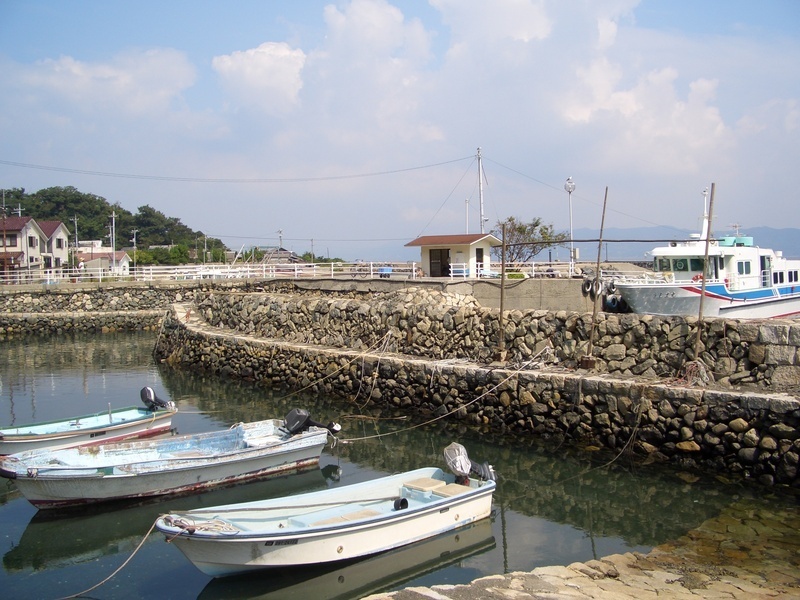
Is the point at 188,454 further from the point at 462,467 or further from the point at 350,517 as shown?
the point at 462,467

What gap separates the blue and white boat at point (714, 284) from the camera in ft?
67.9

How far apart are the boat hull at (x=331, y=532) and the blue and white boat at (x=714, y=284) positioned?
39.9ft

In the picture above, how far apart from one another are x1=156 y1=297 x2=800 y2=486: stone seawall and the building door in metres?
8.16

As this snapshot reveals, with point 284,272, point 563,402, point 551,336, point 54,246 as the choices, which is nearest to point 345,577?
point 563,402

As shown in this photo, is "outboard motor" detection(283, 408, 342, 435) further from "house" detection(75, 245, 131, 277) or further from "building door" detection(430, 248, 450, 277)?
"house" detection(75, 245, 131, 277)

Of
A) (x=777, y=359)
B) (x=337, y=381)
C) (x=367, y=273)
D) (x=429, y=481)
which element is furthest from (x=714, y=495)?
(x=367, y=273)

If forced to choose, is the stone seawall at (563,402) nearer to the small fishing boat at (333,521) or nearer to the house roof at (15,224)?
the small fishing boat at (333,521)

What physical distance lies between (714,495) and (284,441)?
7977 millimetres

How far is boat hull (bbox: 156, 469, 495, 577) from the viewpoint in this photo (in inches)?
347

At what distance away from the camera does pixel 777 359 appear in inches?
529

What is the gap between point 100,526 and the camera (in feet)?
38.1

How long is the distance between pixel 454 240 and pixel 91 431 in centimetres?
1742

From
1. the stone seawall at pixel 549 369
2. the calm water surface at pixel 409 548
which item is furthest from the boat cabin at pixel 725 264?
the calm water surface at pixel 409 548

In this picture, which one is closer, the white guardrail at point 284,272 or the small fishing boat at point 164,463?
the small fishing boat at point 164,463
